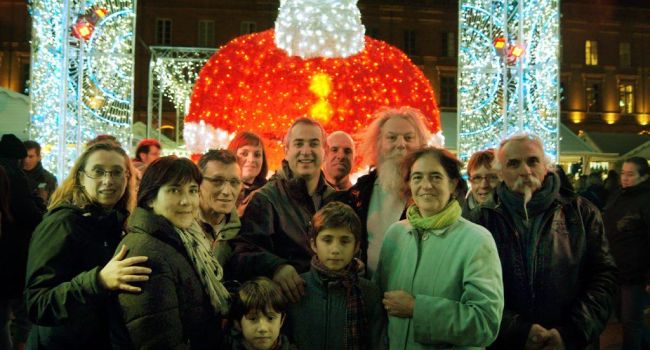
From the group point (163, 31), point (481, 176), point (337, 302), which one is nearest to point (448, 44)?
point (163, 31)

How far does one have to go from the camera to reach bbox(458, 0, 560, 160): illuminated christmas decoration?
8.77 m

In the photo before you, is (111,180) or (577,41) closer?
(111,180)

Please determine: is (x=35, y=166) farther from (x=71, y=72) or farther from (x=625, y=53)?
(x=625, y=53)

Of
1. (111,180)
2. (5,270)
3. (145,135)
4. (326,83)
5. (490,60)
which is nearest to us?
(111,180)

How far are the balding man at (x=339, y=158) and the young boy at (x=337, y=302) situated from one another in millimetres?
1381

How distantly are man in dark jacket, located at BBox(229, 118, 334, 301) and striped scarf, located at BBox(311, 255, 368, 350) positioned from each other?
0.15 m

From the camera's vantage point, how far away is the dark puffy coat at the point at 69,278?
2311 mm

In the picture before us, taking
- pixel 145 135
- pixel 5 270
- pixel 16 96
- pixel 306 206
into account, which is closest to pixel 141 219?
pixel 306 206

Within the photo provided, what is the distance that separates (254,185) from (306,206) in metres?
1.23

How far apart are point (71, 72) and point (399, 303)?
6.92 metres

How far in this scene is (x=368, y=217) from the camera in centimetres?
320

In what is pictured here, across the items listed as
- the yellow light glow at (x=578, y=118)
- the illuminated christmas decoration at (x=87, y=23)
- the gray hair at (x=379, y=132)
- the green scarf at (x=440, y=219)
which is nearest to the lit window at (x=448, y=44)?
the yellow light glow at (x=578, y=118)

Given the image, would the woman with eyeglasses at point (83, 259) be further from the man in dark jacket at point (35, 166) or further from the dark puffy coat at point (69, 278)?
the man in dark jacket at point (35, 166)

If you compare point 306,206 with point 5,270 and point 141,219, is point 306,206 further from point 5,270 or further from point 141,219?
point 5,270
